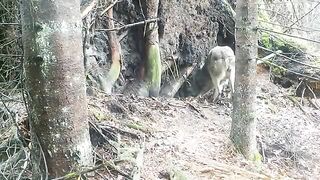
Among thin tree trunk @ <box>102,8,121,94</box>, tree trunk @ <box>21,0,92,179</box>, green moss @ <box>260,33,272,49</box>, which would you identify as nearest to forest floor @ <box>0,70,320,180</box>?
tree trunk @ <box>21,0,92,179</box>

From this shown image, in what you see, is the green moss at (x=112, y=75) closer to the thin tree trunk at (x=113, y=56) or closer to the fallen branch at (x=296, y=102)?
the thin tree trunk at (x=113, y=56)

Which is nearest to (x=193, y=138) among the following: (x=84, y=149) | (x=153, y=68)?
(x=84, y=149)

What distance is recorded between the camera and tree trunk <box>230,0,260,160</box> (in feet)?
17.8

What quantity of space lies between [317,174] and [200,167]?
2.22 metres

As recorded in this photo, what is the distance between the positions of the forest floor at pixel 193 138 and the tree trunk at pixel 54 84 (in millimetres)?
423

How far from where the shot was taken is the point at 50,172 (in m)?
3.41

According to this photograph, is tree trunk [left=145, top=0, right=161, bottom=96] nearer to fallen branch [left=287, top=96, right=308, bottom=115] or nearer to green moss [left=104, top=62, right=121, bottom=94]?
green moss [left=104, top=62, right=121, bottom=94]

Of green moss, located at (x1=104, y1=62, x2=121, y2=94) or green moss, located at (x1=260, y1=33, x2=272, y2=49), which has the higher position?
green moss, located at (x1=260, y1=33, x2=272, y2=49)

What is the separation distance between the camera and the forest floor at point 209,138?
4.79m

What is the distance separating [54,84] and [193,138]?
9.82ft

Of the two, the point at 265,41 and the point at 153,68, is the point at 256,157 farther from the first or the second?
the point at 265,41

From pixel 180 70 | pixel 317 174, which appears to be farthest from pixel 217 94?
pixel 317 174

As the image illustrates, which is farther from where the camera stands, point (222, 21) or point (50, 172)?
point (222, 21)

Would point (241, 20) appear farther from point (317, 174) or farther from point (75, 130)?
point (75, 130)
